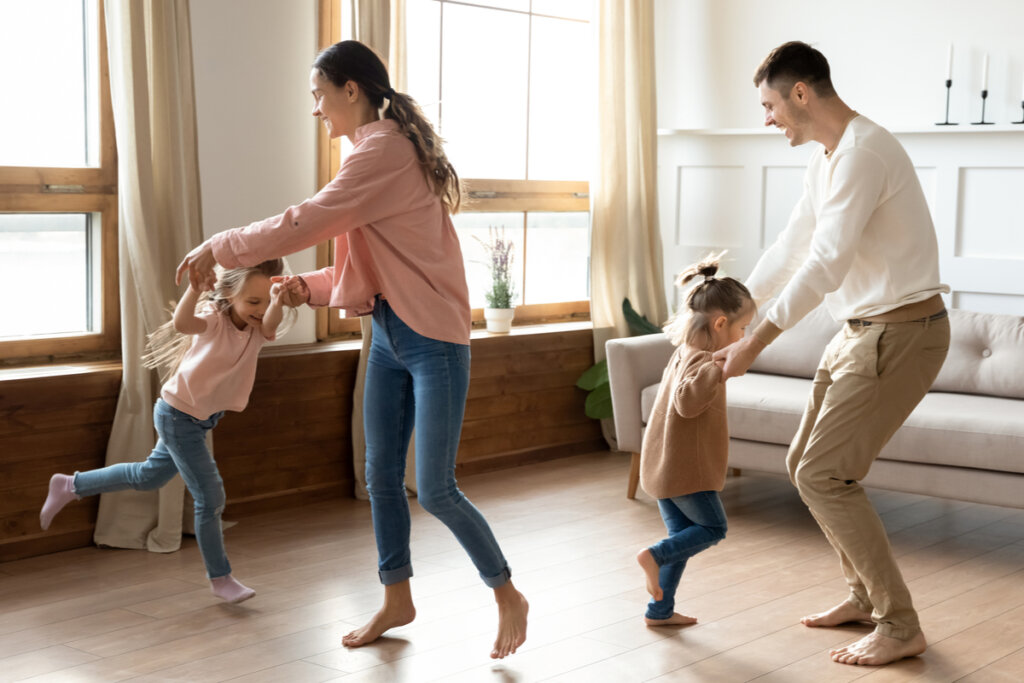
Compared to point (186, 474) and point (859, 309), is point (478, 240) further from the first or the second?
point (859, 309)

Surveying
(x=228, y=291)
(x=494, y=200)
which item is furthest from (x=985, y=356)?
(x=228, y=291)

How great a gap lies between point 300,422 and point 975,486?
2.33m

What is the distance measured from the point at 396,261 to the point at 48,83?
5.98 feet

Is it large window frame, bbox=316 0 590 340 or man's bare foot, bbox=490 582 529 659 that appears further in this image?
large window frame, bbox=316 0 590 340

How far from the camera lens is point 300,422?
4312mm

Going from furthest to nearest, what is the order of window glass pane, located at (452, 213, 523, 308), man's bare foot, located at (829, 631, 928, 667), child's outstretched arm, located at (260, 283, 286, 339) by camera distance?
window glass pane, located at (452, 213, 523, 308)
child's outstretched arm, located at (260, 283, 286, 339)
man's bare foot, located at (829, 631, 928, 667)

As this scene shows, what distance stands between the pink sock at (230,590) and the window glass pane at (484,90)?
7.81 ft

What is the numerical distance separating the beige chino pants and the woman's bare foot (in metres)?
1.01

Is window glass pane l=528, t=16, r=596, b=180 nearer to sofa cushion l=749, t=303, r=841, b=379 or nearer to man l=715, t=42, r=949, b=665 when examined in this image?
sofa cushion l=749, t=303, r=841, b=379

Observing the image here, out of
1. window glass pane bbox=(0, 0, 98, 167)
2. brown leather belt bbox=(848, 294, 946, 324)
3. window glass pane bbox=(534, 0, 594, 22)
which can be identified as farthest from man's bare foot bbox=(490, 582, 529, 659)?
window glass pane bbox=(534, 0, 594, 22)

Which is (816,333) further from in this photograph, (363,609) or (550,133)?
(363,609)

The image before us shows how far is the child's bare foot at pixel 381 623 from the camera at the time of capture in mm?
2906

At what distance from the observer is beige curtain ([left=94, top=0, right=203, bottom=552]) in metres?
3.70

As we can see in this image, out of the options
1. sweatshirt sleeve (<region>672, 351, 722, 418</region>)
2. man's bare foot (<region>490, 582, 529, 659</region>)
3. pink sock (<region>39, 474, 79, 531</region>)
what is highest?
sweatshirt sleeve (<region>672, 351, 722, 418</region>)
